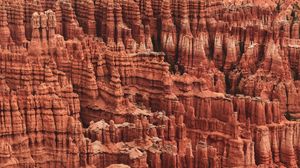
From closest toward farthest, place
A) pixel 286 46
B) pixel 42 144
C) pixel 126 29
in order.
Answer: pixel 42 144
pixel 126 29
pixel 286 46

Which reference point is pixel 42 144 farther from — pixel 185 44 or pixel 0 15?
pixel 185 44

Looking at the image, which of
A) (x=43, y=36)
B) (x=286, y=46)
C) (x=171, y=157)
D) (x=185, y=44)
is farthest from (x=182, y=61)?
(x=171, y=157)

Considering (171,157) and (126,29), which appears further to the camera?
(126,29)

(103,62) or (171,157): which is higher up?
(103,62)

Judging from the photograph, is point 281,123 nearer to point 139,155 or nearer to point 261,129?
point 261,129

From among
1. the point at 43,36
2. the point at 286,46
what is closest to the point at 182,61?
the point at 286,46

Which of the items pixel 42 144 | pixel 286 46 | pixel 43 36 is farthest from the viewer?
pixel 286 46
